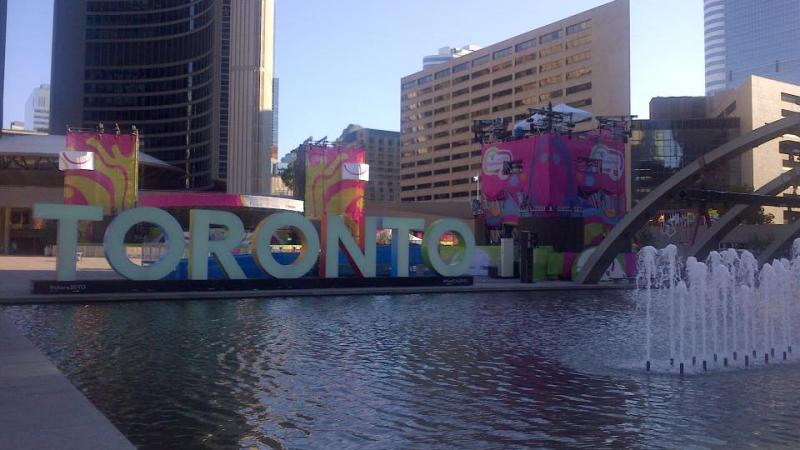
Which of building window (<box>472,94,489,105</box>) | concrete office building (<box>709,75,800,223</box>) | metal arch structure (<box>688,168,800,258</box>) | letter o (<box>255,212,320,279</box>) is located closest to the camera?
letter o (<box>255,212,320,279</box>)

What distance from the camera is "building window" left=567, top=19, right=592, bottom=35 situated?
118 metres

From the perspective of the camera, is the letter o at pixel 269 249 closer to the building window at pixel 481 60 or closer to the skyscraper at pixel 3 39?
the skyscraper at pixel 3 39

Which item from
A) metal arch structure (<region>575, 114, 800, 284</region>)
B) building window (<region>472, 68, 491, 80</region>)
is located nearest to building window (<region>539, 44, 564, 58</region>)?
building window (<region>472, 68, 491, 80</region>)

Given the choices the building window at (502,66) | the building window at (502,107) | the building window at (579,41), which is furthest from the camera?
the building window at (502,66)

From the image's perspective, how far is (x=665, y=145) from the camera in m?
→ 109

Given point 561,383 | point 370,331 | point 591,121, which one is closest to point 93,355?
point 370,331

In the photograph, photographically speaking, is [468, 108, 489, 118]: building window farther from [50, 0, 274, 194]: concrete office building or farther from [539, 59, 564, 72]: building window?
[50, 0, 274, 194]: concrete office building

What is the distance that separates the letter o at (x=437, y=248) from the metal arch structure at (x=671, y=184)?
7.28m

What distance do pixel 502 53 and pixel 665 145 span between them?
43037mm

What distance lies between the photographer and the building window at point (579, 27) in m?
118

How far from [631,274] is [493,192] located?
12090 mm

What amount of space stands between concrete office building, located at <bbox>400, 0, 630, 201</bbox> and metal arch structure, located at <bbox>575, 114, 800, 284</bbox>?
79.1 metres

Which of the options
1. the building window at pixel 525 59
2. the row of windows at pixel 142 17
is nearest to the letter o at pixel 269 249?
the row of windows at pixel 142 17

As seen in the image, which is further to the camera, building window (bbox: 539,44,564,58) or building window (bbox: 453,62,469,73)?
building window (bbox: 453,62,469,73)
